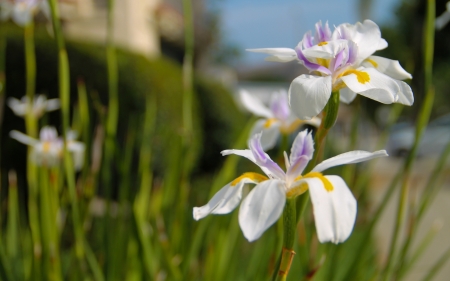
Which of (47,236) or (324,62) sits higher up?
(324,62)

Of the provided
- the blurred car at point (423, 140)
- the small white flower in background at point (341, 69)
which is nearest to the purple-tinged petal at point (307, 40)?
the small white flower in background at point (341, 69)

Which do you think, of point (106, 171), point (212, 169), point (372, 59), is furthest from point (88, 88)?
point (372, 59)

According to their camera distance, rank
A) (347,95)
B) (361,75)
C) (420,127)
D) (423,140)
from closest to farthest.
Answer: (361,75) < (347,95) < (420,127) < (423,140)

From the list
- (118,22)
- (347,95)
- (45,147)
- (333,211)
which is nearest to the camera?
(333,211)

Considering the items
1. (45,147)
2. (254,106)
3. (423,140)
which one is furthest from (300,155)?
(423,140)

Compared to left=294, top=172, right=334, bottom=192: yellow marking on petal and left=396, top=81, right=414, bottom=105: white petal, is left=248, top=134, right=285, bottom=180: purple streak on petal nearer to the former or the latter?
left=294, top=172, right=334, bottom=192: yellow marking on petal

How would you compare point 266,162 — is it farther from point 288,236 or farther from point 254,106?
point 254,106
